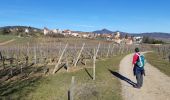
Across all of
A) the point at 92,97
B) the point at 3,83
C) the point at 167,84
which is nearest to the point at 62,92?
the point at 92,97

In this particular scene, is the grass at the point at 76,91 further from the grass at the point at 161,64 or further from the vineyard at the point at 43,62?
the grass at the point at 161,64

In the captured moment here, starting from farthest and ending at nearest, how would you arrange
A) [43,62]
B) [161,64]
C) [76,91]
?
[43,62] < [161,64] < [76,91]

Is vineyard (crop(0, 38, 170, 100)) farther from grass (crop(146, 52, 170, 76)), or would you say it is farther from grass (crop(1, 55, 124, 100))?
grass (crop(146, 52, 170, 76))

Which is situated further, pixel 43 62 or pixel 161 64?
pixel 43 62

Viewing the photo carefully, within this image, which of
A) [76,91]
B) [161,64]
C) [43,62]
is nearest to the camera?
[76,91]

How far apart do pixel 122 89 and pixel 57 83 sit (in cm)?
438

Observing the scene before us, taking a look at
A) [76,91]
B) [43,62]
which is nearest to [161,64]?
[43,62]

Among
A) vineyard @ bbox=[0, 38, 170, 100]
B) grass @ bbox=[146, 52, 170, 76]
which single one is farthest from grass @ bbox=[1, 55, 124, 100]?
grass @ bbox=[146, 52, 170, 76]

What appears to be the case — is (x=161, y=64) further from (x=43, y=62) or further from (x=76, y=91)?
(x=76, y=91)

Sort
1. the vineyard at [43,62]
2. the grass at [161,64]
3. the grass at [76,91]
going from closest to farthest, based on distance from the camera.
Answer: the grass at [76,91] → the vineyard at [43,62] → the grass at [161,64]

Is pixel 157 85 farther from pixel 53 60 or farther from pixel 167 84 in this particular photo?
pixel 53 60

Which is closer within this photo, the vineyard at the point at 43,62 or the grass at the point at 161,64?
the vineyard at the point at 43,62

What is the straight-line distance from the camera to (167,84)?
16.8m

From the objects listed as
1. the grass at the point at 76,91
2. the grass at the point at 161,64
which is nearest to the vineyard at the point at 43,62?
the grass at the point at 76,91
